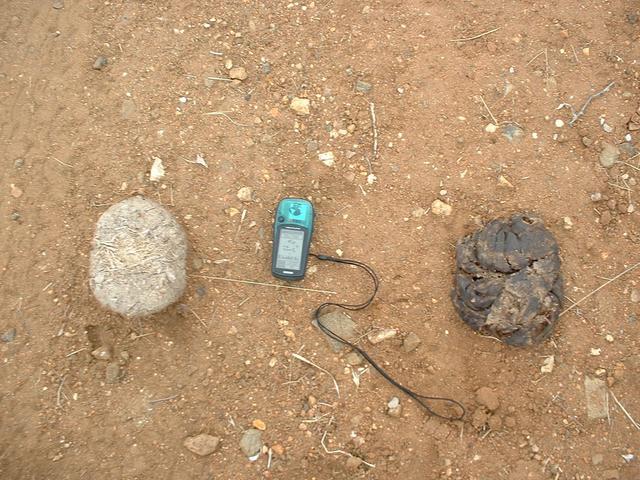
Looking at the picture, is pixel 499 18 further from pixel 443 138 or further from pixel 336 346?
pixel 336 346

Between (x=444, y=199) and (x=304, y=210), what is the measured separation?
940 millimetres

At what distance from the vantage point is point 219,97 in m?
3.80

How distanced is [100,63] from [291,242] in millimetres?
1837

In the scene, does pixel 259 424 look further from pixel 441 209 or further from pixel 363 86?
pixel 363 86

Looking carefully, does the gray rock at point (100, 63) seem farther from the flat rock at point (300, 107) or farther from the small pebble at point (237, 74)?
the flat rock at point (300, 107)

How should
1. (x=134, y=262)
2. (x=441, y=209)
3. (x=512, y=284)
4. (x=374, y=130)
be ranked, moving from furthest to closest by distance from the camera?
(x=374, y=130) < (x=441, y=209) < (x=512, y=284) < (x=134, y=262)

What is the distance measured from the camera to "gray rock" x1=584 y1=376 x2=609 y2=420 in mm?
3420

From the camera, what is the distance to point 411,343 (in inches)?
138

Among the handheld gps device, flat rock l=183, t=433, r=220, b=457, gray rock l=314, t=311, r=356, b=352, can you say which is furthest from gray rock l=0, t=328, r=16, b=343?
gray rock l=314, t=311, r=356, b=352

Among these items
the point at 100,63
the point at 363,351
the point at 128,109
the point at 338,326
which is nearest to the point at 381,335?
the point at 363,351

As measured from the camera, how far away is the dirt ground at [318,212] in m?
3.41

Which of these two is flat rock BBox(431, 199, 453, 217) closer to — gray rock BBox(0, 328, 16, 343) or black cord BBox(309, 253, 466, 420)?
black cord BBox(309, 253, 466, 420)

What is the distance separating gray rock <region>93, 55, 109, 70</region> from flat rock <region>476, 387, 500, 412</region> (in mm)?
3315

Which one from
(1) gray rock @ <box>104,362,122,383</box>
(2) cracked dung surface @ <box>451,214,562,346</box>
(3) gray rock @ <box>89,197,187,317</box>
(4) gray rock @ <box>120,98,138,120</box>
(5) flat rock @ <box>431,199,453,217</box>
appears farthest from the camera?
(4) gray rock @ <box>120,98,138,120</box>
